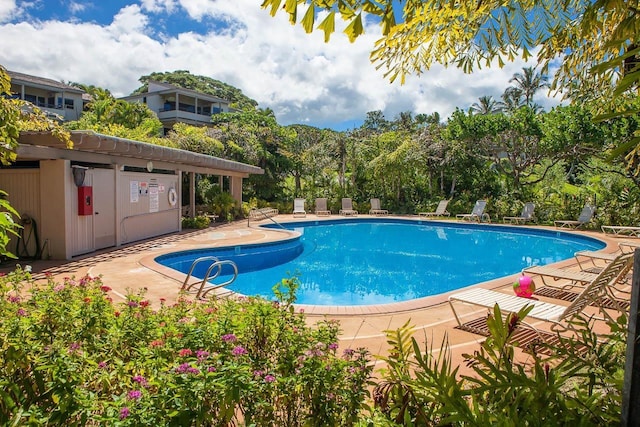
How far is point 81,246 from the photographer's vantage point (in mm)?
10039

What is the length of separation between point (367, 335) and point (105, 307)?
317 centimetres

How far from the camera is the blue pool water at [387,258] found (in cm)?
975

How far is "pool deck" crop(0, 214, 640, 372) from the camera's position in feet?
16.1

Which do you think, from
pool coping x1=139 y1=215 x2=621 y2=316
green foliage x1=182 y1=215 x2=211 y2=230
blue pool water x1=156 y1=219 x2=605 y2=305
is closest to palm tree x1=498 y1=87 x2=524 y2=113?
blue pool water x1=156 y1=219 x2=605 y2=305

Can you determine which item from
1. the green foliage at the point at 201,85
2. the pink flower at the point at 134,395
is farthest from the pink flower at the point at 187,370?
the green foliage at the point at 201,85

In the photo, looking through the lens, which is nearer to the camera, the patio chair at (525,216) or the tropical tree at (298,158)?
the patio chair at (525,216)

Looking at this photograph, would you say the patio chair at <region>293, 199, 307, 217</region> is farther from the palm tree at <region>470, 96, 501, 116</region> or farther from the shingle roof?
the palm tree at <region>470, 96, 501, 116</region>

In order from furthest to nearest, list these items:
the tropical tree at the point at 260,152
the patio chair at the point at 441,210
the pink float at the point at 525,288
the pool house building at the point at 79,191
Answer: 1. the tropical tree at the point at 260,152
2. the patio chair at the point at 441,210
3. the pool house building at the point at 79,191
4. the pink float at the point at 525,288

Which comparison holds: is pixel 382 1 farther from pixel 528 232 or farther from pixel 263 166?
pixel 263 166

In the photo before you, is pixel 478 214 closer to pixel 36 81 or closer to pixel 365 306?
pixel 365 306

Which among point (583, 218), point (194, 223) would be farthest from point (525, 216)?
point (194, 223)

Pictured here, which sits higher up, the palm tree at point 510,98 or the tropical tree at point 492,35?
the palm tree at point 510,98

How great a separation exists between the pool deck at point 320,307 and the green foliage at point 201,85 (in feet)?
164

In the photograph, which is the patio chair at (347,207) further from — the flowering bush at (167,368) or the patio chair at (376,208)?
the flowering bush at (167,368)
